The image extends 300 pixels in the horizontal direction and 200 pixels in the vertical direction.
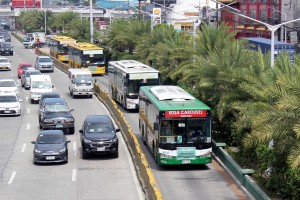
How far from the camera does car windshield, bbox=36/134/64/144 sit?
33875 millimetres

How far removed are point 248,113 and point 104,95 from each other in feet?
91.2

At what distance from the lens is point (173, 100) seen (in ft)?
106

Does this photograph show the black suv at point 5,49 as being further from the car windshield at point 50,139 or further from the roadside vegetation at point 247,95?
the car windshield at point 50,139

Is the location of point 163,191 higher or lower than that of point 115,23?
lower

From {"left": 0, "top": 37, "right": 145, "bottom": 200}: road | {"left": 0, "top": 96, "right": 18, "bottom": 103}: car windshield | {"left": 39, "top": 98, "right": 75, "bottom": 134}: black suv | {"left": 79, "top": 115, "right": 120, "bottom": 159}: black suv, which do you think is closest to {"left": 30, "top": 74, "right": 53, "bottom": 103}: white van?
{"left": 0, "top": 96, "right": 18, "bottom": 103}: car windshield

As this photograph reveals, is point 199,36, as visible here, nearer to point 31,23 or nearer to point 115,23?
point 115,23

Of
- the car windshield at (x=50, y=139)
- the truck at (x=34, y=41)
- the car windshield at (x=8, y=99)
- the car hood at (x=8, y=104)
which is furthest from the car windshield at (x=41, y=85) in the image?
the truck at (x=34, y=41)

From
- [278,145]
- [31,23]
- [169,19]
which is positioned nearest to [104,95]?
[278,145]

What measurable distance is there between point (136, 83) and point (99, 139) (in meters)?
13.9

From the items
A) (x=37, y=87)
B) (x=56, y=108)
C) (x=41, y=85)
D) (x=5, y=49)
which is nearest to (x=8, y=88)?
(x=37, y=87)

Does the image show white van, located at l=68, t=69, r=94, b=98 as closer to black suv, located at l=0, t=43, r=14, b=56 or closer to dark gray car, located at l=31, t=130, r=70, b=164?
dark gray car, located at l=31, t=130, r=70, b=164

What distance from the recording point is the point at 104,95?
180 feet

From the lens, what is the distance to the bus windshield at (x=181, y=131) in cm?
3080

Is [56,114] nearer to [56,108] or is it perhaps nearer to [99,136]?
[56,108]
